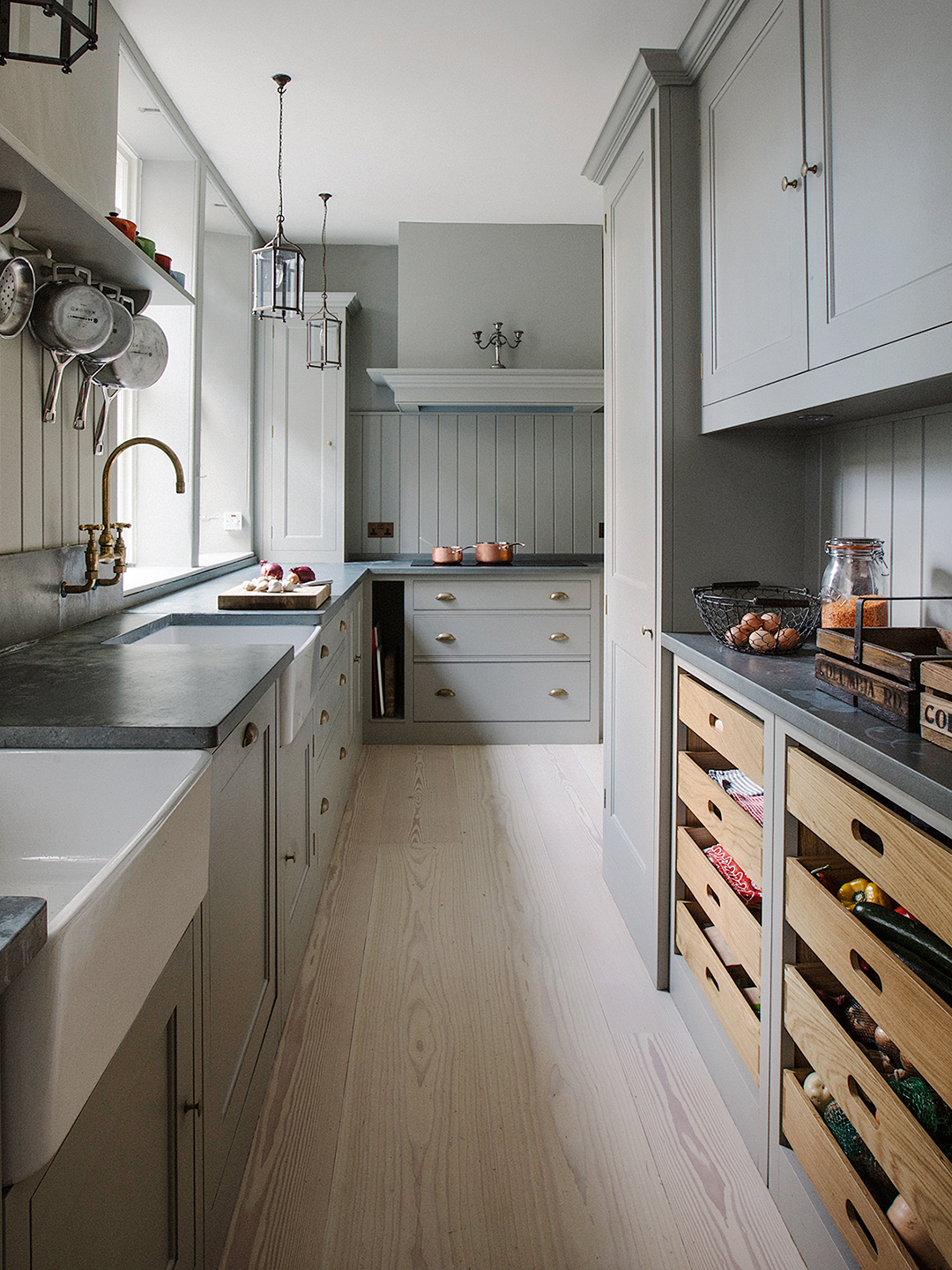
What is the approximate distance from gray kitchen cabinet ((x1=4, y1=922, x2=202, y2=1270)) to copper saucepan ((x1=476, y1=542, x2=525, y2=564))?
3590 millimetres

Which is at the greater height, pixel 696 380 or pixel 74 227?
pixel 74 227

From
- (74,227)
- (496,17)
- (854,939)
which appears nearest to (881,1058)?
(854,939)

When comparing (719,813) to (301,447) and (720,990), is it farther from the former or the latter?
(301,447)

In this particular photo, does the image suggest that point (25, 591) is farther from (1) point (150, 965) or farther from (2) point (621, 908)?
(2) point (621, 908)

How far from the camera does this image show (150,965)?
0.78m

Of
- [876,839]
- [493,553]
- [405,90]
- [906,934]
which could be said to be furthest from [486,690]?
[906,934]

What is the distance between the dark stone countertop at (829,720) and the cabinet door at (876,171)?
1.74 feet

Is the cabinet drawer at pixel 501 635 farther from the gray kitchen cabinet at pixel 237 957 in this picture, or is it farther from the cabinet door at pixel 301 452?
the gray kitchen cabinet at pixel 237 957

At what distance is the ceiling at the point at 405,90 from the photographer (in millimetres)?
2672

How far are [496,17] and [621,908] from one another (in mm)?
2632

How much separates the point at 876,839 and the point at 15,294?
1894 mm

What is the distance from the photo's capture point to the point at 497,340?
446 cm

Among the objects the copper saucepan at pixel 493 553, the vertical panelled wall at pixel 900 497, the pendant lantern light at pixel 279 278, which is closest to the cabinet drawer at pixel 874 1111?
the vertical panelled wall at pixel 900 497

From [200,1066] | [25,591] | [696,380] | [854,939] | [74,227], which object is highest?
[74,227]
